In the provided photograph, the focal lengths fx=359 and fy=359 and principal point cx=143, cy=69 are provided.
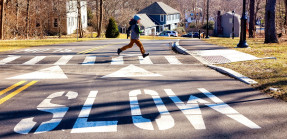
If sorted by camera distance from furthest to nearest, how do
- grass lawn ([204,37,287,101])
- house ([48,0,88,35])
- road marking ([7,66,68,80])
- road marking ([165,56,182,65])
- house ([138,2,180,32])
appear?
house ([138,2,180,32]) → house ([48,0,88,35]) → road marking ([165,56,182,65]) → road marking ([7,66,68,80]) → grass lawn ([204,37,287,101])

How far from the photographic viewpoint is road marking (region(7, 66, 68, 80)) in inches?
411

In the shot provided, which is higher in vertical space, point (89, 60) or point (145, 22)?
point (145, 22)

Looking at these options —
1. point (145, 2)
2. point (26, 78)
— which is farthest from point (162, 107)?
point (145, 2)

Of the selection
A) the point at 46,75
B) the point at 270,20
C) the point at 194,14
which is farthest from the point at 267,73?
the point at 194,14

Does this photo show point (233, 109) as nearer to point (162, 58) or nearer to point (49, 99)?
point (49, 99)

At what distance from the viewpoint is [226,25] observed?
83.5m

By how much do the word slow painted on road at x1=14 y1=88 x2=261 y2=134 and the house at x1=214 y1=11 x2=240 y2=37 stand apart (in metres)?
75.9

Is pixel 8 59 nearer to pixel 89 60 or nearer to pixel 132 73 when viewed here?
pixel 89 60

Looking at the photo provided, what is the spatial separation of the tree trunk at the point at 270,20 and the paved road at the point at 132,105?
12.7 metres

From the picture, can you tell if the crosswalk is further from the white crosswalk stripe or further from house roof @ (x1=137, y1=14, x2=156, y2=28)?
house roof @ (x1=137, y1=14, x2=156, y2=28)

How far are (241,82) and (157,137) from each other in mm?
5196

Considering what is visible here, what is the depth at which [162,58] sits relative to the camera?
14.9 meters

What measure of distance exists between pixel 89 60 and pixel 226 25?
73.1 meters

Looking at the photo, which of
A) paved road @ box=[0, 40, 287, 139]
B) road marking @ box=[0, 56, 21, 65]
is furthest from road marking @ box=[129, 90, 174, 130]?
road marking @ box=[0, 56, 21, 65]
